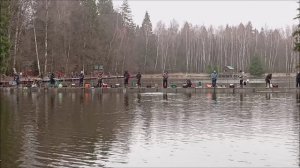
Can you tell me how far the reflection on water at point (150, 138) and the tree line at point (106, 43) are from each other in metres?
29.8

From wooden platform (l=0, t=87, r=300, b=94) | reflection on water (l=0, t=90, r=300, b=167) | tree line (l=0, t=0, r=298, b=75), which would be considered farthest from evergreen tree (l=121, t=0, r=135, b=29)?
reflection on water (l=0, t=90, r=300, b=167)

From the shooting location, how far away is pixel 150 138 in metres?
15.2

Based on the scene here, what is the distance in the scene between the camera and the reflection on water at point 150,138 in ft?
39.3

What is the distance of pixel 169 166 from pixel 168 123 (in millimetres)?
7485

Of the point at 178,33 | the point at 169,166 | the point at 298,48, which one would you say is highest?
the point at 178,33

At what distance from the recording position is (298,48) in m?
46.2

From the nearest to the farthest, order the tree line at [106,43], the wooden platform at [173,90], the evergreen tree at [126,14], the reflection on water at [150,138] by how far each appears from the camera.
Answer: the reflection on water at [150,138], the wooden platform at [173,90], the tree line at [106,43], the evergreen tree at [126,14]

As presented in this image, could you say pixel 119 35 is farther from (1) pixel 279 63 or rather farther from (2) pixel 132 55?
(1) pixel 279 63

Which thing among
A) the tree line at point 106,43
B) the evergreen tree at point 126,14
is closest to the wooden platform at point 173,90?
the tree line at point 106,43

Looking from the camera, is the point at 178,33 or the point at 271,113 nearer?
the point at 271,113

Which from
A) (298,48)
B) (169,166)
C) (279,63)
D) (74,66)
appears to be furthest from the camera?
(279,63)

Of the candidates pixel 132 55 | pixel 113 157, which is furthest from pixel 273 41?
pixel 113 157

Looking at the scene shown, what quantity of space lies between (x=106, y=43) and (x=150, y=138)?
73100mm

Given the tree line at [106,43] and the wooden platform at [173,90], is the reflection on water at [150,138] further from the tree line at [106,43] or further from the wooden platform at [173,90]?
the tree line at [106,43]
